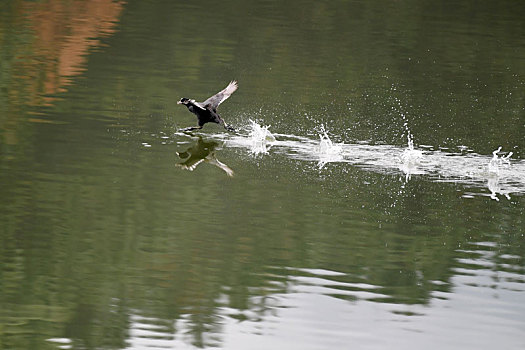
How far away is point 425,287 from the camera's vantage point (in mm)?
9172

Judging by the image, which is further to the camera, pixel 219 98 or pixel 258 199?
pixel 219 98

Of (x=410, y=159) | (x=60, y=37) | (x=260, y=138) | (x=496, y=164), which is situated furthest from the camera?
(x=60, y=37)

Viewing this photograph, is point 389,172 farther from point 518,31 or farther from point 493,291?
point 518,31

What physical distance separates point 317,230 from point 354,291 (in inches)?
67.9

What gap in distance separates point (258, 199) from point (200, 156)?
199 centimetres

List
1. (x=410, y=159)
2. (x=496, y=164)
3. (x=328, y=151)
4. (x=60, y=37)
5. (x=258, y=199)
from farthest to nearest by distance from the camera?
(x=60, y=37), (x=328, y=151), (x=410, y=159), (x=496, y=164), (x=258, y=199)

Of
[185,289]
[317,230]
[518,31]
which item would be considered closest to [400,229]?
[317,230]

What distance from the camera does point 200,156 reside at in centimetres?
1331

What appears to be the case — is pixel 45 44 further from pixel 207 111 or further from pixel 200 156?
pixel 200 156

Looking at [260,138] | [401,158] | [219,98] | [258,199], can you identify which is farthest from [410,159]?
[258,199]

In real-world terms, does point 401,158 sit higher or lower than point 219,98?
lower

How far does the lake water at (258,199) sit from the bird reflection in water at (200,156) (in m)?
0.04

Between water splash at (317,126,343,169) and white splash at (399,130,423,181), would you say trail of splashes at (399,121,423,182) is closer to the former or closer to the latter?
white splash at (399,130,423,181)

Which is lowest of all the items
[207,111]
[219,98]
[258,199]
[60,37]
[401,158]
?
[258,199]
